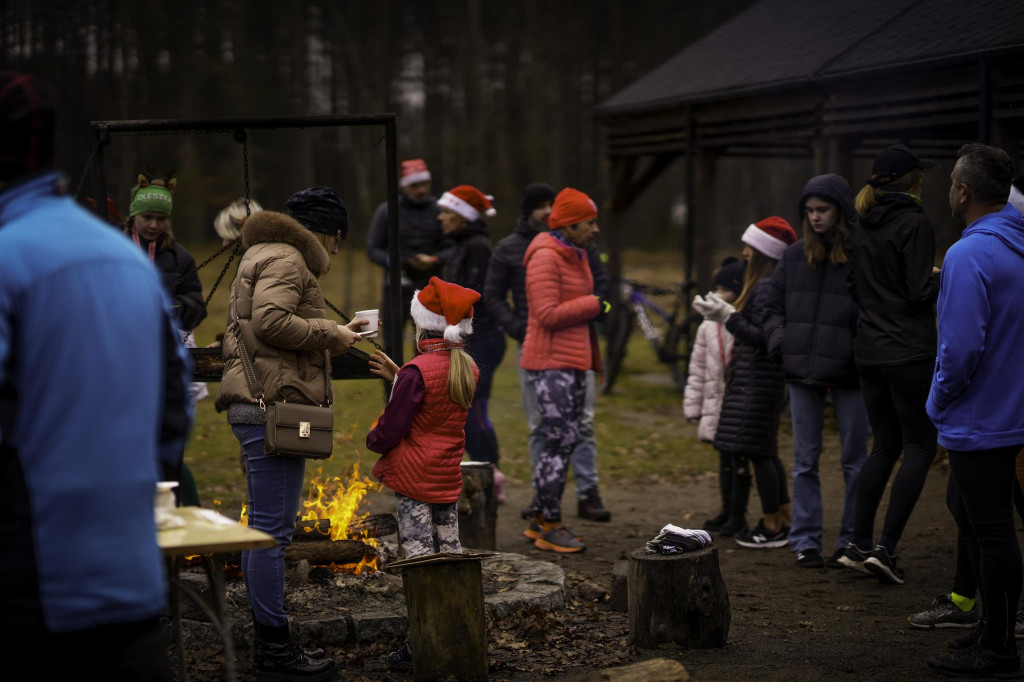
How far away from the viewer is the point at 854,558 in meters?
6.38

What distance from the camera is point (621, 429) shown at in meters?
12.3

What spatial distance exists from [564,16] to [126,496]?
34.6m

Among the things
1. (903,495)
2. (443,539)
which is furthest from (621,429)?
(443,539)

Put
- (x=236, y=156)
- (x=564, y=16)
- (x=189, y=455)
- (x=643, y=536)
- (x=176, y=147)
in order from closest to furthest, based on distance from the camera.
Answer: (x=643, y=536) → (x=189, y=455) → (x=176, y=147) → (x=236, y=156) → (x=564, y=16)

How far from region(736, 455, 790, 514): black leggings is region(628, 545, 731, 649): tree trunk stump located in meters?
2.06

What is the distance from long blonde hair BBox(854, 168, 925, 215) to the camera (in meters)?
6.05

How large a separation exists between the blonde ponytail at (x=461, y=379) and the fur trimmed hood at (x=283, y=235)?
2.57 feet

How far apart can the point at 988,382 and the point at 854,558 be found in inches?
84.9

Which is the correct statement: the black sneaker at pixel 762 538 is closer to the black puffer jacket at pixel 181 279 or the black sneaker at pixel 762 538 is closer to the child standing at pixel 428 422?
the child standing at pixel 428 422

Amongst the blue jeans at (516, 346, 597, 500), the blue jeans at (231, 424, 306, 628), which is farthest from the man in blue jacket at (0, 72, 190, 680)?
the blue jeans at (516, 346, 597, 500)

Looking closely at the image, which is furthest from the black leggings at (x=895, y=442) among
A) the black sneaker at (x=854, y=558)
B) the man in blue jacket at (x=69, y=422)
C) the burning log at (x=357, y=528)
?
the man in blue jacket at (x=69, y=422)

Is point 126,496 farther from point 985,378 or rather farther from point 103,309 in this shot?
→ point 985,378

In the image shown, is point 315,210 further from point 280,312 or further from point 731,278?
point 731,278

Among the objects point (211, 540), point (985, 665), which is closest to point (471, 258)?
point (985, 665)
